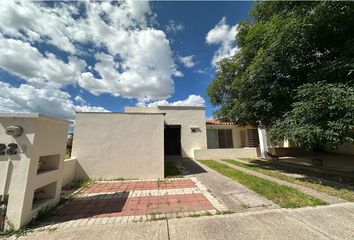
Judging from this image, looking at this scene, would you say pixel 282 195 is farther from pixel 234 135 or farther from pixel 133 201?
pixel 234 135

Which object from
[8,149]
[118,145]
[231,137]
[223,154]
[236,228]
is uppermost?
[231,137]

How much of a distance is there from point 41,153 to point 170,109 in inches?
517

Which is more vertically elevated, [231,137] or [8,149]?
[231,137]

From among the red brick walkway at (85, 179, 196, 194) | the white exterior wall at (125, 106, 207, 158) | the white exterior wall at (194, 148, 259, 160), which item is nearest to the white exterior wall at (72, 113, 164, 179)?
the red brick walkway at (85, 179, 196, 194)

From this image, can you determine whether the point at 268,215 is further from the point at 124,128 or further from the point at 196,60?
the point at 196,60

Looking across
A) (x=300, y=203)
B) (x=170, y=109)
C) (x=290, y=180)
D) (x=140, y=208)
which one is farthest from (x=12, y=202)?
(x=170, y=109)

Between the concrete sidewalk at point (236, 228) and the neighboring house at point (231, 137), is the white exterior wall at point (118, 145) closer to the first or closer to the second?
the concrete sidewalk at point (236, 228)

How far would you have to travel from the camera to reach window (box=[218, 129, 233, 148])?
63.8 ft

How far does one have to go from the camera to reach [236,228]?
3.57 metres

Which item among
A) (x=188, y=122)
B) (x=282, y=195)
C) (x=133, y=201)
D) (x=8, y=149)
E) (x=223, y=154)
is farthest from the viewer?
(x=188, y=122)

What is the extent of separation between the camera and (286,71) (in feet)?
29.5

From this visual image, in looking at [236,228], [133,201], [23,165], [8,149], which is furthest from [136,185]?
[236,228]

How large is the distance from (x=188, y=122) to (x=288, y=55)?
9.99m

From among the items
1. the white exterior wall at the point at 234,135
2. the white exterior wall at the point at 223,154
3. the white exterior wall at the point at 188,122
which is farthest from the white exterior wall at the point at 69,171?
the white exterior wall at the point at 234,135
